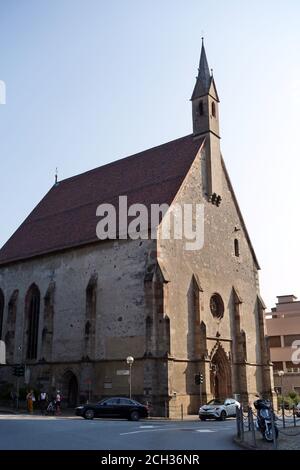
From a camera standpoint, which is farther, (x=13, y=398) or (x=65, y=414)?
(x=13, y=398)

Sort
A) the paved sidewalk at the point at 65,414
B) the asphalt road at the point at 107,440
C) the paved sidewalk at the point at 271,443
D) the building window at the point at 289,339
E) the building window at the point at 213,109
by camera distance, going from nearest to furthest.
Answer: the asphalt road at the point at 107,440
the paved sidewalk at the point at 271,443
the paved sidewalk at the point at 65,414
the building window at the point at 213,109
the building window at the point at 289,339

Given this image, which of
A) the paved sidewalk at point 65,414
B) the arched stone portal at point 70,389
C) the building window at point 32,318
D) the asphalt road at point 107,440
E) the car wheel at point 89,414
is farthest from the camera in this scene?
the building window at point 32,318

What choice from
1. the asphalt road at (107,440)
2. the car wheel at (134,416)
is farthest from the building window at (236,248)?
the asphalt road at (107,440)

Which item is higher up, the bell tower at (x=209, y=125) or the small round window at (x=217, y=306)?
the bell tower at (x=209, y=125)

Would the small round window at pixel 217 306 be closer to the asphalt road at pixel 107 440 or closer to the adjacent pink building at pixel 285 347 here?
the asphalt road at pixel 107 440

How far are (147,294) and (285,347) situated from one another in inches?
1588

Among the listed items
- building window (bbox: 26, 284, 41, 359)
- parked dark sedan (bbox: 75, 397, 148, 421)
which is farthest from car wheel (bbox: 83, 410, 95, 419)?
building window (bbox: 26, 284, 41, 359)

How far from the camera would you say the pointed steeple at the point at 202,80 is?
36.7 meters

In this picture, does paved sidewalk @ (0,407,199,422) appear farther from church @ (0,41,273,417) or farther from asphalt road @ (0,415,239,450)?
asphalt road @ (0,415,239,450)

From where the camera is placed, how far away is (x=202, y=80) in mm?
37375

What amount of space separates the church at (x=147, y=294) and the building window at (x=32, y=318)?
0.33 feet

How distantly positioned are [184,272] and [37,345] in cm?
1229

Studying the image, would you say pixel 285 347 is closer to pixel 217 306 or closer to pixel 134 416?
pixel 217 306

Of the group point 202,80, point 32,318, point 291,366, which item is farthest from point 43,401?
point 291,366
